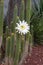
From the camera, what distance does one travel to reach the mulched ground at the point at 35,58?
5.17 metres

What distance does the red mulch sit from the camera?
517cm

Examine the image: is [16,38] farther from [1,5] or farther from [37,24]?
[37,24]

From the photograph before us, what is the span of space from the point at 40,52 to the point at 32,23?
0.85 m

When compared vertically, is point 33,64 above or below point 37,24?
below

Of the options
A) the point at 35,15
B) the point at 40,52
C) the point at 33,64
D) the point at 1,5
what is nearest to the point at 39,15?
the point at 35,15

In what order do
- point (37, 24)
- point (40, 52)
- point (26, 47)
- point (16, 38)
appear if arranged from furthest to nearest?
point (37, 24) < point (40, 52) < point (26, 47) < point (16, 38)

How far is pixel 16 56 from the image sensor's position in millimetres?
4430

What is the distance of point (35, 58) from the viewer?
5375 millimetres

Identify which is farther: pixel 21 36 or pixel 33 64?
pixel 33 64


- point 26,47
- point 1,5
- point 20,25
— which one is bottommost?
point 26,47

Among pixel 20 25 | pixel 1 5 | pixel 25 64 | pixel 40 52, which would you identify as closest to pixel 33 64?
pixel 25 64

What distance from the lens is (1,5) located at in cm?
449

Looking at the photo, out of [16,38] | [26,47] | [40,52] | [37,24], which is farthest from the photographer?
[37,24]

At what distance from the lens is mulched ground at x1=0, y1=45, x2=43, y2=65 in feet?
17.0
